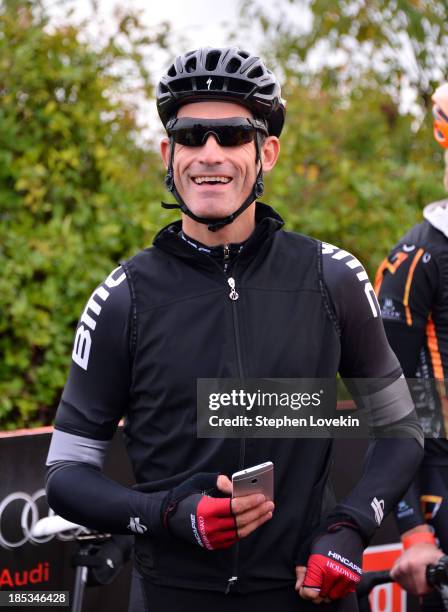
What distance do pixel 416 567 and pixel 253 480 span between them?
4.99 feet

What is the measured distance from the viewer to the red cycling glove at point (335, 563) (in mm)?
2695

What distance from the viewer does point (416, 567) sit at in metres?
3.80

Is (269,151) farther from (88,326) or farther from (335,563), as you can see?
(335,563)

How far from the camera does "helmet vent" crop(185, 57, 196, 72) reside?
3050 millimetres

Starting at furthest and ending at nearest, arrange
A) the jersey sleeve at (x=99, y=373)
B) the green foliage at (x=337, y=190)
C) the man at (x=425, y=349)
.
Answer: the green foliage at (x=337, y=190) → the man at (x=425, y=349) → the jersey sleeve at (x=99, y=373)

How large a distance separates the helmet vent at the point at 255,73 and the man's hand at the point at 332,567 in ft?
4.49

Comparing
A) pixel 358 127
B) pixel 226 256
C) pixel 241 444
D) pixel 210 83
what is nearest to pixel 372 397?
pixel 241 444

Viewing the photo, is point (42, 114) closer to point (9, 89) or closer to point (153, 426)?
point (9, 89)

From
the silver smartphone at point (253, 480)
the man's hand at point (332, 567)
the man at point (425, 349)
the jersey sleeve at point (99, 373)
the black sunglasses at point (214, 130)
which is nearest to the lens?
the silver smartphone at point (253, 480)

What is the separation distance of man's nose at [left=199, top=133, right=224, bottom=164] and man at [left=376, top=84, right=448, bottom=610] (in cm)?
131

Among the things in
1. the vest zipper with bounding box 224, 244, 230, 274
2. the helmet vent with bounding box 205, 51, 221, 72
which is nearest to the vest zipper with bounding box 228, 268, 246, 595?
the vest zipper with bounding box 224, 244, 230, 274

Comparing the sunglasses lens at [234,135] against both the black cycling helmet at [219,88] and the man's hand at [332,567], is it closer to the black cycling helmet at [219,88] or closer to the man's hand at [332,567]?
the black cycling helmet at [219,88]

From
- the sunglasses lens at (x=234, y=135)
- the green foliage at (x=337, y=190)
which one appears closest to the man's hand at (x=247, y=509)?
the sunglasses lens at (x=234, y=135)

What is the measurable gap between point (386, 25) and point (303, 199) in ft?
25.4
